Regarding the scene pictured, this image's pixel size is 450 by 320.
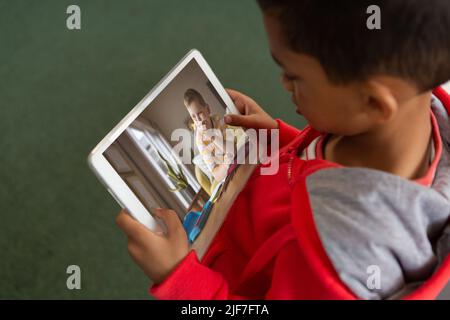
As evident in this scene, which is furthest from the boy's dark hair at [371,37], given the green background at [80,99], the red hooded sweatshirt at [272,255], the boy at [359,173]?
the green background at [80,99]

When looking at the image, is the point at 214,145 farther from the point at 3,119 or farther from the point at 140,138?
the point at 3,119

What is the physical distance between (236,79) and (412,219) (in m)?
0.69

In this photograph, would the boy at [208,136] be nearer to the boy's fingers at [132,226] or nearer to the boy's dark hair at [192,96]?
the boy's dark hair at [192,96]

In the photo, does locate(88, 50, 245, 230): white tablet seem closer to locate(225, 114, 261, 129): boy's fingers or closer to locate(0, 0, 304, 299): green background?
locate(225, 114, 261, 129): boy's fingers

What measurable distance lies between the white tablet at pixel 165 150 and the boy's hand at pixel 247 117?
0.06 feet

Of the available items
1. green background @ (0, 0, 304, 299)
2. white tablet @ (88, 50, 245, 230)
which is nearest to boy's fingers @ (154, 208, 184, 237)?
white tablet @ (88, 50, 245, 230)

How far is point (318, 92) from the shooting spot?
1.52ft

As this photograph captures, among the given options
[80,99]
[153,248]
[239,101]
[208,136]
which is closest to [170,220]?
[153,248]

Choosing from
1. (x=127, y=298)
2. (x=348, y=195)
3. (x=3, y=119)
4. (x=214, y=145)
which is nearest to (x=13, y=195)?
(x=3, y=119)

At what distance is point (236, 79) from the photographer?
1060mm

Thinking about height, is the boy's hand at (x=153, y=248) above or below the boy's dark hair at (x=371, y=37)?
→ below

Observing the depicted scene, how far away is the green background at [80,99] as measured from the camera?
0.90 metres

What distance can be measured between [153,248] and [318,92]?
23cm

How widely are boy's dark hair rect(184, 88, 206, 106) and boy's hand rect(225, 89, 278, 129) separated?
5cm
